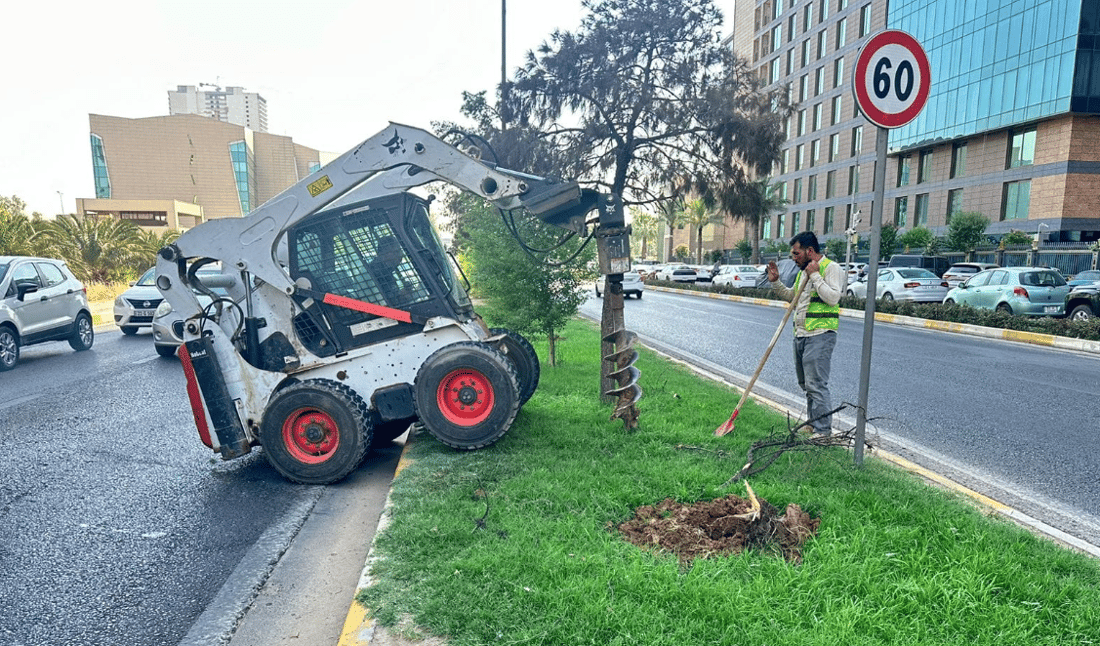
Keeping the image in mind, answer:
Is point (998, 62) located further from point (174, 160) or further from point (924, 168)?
point (174, 160)

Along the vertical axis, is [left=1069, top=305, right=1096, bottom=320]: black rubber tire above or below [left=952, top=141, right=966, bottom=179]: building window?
below

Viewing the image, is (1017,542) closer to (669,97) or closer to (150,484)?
(150,484)

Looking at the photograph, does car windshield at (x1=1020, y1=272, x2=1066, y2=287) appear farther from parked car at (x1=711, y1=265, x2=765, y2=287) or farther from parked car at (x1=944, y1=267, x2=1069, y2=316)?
parked car at (x1=711, y1=265, x2=765, y2=287)

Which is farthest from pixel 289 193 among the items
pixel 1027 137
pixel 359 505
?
pixel 1027 137

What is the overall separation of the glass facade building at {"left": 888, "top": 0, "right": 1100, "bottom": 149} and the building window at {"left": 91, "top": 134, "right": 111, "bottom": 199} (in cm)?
9254

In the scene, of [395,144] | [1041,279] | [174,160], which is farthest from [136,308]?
[174,160]

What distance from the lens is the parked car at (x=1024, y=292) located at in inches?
660

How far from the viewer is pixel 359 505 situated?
182 inches

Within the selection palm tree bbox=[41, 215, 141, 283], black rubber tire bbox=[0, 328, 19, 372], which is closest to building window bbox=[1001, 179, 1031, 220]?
black rubber tire bbox=[0, 328, 19, 372]

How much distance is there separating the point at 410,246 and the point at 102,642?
326cm

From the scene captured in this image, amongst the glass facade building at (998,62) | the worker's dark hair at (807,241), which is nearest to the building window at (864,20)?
the glass facade building at (998,62)

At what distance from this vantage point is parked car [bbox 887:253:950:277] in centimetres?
3469

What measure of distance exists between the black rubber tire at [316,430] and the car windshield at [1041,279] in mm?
18674

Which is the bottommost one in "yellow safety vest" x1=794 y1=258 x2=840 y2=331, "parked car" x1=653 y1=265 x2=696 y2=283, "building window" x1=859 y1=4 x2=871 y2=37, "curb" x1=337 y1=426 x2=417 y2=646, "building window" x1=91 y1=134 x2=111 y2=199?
"parked car" x1=653 y1=265 x2=696 y2=283
